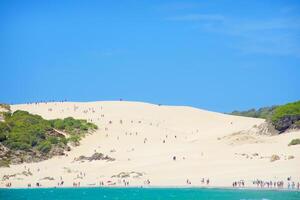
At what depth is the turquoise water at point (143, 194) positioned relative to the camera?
163ft

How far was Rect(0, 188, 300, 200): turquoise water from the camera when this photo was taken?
163 feet

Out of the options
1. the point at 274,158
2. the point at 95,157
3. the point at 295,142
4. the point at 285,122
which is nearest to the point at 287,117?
the point at 285,122

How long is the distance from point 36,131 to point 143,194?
92.7ft

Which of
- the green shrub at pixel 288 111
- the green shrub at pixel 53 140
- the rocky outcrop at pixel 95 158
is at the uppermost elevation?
the green shrub at pixel 288 111

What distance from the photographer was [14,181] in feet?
220

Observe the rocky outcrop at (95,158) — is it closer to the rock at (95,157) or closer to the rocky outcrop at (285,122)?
the rock at (95,157)

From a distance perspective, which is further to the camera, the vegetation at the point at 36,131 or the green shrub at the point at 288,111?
the green shrub at the point at 288,111

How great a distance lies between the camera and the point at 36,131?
79.3 m

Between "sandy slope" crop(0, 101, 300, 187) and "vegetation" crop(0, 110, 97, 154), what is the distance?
2.01 metres

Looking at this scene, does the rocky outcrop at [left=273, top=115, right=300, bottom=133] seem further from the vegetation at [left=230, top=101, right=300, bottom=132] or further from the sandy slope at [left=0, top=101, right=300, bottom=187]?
the sandy slope at [left=0, top=101, right=300, bottom=187]

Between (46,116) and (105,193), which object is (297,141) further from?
(46,116)

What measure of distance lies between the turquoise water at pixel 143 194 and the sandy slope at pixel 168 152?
14.9 ft

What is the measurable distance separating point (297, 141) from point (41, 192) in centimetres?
2703

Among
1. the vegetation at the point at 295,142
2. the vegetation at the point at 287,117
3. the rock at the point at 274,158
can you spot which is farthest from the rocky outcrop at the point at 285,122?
the rock at the point at 274,158
